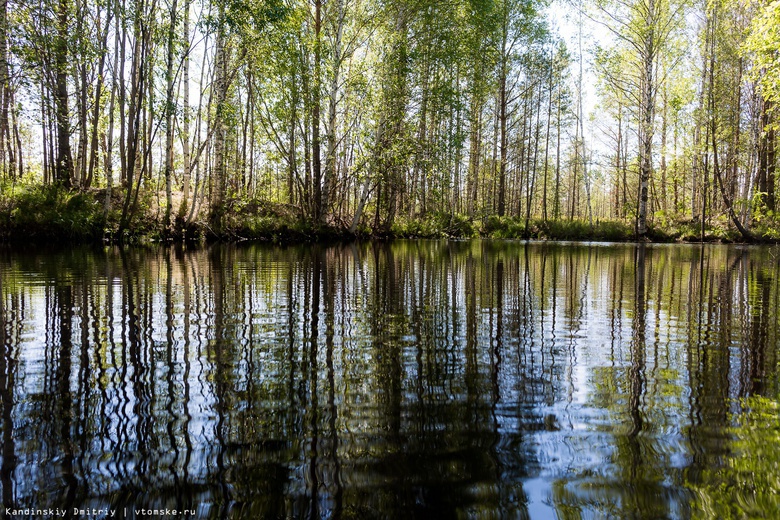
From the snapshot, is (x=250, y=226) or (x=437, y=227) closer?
(x=250, y=226)

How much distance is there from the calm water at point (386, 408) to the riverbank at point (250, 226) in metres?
13.0

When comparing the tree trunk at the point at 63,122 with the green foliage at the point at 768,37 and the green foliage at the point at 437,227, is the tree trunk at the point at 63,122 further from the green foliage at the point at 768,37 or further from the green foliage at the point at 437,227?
the green foliage at the point at 768,37

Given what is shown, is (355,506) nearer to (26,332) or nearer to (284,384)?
(284,384)

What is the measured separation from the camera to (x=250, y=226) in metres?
21.4

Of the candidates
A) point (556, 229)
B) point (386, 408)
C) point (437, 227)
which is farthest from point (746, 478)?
point (556, 229)

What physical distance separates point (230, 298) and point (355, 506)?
5314mm

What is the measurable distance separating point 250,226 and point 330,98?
22.0 ft

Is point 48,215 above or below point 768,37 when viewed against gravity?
below

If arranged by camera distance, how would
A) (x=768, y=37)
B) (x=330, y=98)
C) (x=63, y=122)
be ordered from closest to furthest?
(x=768, y=37), (x=63, y=122), (x=330, y=98)

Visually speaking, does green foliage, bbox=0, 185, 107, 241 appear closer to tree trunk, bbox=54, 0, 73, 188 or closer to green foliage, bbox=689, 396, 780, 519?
tree trunk, bbox=54, 0, 73, 188

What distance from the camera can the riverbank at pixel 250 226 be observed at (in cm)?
1667

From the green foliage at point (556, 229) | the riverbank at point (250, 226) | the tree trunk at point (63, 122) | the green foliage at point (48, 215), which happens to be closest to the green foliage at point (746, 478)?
the tree trunk at point (63, 122)

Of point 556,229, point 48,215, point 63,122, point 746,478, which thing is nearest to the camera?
point 746,478

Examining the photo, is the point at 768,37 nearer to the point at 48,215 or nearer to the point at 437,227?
the point at 437,227
